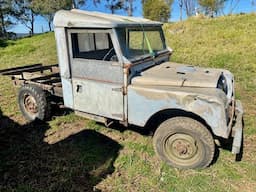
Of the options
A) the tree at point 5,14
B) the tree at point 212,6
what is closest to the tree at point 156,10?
the tree at point 212,6

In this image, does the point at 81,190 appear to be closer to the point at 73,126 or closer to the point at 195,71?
the point at 73,126

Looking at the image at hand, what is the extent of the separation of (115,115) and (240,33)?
1036 cm

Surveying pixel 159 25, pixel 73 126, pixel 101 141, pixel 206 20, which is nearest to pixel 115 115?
pixel 101 141

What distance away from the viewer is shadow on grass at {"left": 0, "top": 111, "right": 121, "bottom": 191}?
3278 millimetres

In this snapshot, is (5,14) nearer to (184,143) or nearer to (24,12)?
(24,12)

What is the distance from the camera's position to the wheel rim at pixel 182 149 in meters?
3.42

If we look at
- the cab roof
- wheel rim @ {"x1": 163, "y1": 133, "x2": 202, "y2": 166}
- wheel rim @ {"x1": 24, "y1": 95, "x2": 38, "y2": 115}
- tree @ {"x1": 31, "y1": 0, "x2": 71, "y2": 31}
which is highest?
tree @ {"x1": 31, "y1": 0, "x2": 71, "y2": 31}

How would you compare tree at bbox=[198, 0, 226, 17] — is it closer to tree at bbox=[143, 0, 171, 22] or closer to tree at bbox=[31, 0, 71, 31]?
tree at bbox=[143, 0, 171, 22]

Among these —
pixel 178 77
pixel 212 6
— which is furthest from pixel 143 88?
pixel 212 6

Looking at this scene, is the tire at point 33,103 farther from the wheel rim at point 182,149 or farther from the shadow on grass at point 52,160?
the wheel rim at point 182,149

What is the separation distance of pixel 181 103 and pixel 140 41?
1378mm

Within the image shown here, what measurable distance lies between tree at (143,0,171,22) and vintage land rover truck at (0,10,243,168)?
2532 centimetres

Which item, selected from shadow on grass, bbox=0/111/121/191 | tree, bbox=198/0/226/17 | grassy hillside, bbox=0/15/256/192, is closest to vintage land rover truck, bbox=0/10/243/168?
grassy hillside, bbox=0/15/256/192

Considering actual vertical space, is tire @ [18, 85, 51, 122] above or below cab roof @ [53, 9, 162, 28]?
below
